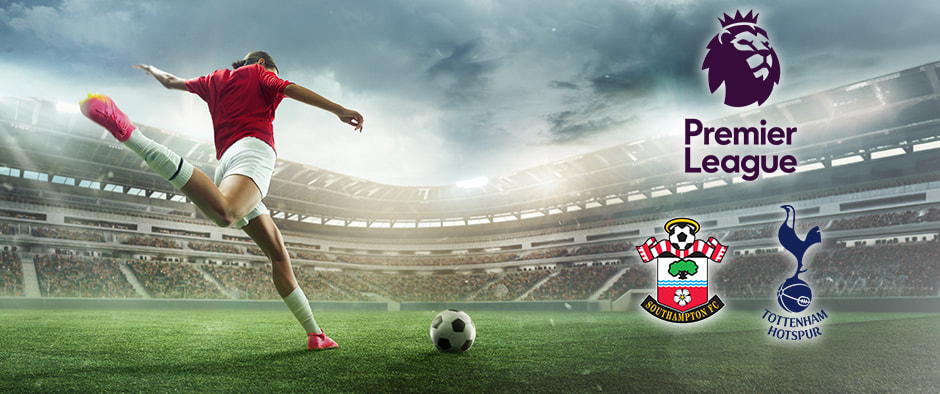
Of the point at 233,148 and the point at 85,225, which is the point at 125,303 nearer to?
the point at 85,225

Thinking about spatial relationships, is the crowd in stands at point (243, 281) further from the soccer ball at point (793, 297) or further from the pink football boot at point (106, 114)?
the pink football boot at point (106, 114)

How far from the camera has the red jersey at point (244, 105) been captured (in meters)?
3.38

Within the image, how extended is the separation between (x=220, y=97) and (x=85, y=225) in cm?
2986

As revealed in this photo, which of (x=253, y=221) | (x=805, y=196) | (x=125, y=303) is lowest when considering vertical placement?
(x=125, y=303)

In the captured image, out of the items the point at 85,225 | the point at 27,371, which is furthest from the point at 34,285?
the point at 27,371

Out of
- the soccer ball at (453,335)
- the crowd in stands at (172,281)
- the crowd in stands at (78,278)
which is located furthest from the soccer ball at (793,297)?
the crowd in stands at (78,278)

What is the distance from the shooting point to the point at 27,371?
3043 mm

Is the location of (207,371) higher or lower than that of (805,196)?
lower

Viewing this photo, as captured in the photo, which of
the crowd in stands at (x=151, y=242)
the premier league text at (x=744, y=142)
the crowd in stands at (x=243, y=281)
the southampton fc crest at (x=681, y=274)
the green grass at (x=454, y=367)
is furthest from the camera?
the crowd in stands at (x=243, y=281)

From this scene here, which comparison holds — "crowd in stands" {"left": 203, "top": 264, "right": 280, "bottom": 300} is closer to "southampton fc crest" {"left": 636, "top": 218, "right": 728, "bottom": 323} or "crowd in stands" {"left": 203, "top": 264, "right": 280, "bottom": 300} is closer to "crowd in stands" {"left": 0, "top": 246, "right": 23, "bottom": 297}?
"crowd in stands" {"left": 0, "top": 246, "right": 23, "bottom": 297}

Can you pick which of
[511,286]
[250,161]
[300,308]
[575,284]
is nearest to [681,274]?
[300,308]

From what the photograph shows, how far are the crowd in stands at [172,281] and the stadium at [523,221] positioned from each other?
0.38 ft

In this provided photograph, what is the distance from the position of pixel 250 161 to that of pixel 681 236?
17.0 ft

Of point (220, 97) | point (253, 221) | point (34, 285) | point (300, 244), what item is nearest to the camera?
point (220, 97)
